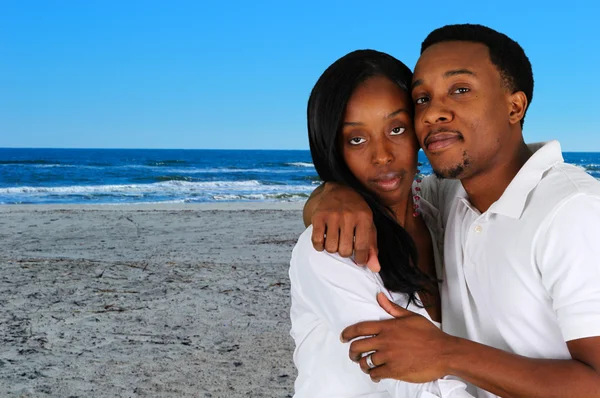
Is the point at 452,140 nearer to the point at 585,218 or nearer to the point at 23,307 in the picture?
the point at 585,218

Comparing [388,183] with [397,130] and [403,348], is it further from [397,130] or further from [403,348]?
[403,348]

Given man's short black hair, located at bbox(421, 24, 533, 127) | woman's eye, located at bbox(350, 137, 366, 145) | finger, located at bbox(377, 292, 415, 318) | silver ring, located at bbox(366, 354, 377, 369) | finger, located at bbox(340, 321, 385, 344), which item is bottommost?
silver ring, located at bbox(366, 354, 377, 369)

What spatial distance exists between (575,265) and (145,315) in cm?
406

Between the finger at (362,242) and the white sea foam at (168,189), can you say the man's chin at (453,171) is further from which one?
the white sea foam at (168,189)

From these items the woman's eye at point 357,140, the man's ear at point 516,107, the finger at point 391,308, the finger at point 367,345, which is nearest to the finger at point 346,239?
the finger at point 391,308

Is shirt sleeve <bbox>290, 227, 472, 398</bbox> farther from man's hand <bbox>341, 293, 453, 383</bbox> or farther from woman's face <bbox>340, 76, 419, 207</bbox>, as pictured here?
woman's face <bbox>340, 76, 419, 207</bbox>

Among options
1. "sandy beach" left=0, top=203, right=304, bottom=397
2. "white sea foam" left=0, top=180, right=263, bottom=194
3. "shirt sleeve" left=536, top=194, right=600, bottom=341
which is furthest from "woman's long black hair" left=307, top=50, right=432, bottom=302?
"white sea foam" left=0, top=180, right=263, bottom=194

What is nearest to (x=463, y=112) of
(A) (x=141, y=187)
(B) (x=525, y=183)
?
(B) (x=525, y=183)

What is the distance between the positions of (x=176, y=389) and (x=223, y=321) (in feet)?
3.85

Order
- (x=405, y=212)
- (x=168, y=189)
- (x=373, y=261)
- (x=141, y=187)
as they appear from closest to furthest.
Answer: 1. (x=373, y=261)
2. (x=405, y=212)
3. (x=168, y=189)
4. (x=141, y=187)

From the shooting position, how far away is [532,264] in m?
1.78

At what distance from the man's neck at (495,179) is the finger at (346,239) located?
482mm

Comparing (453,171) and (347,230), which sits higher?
(453,171)

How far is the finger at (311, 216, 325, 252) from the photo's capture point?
Result: 1926mm
